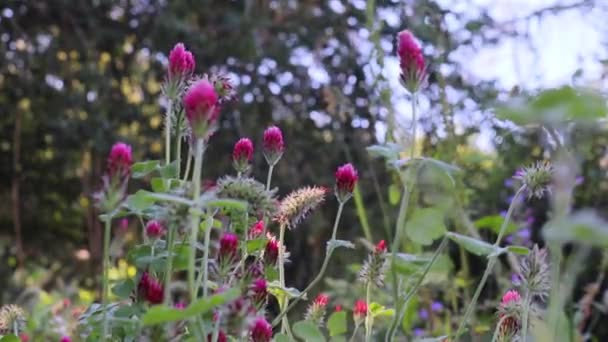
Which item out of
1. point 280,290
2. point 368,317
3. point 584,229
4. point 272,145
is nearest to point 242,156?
point 272,145

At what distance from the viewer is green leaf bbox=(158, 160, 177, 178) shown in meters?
0.93

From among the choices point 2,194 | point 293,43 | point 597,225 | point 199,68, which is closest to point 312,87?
point 293,43

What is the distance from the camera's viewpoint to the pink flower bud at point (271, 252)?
1023mm

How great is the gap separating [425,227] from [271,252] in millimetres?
189

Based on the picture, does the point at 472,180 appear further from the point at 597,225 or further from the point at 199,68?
the point at 597,225

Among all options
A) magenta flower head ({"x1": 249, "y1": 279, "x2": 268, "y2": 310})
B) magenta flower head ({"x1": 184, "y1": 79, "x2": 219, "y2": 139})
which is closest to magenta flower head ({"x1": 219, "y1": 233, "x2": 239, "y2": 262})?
magenta flower head ({"x1": 249, "y1": 279, "x2": 268, "y2": 310})

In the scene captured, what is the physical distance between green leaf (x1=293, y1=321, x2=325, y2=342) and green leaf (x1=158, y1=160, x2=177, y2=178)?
0.22 meters

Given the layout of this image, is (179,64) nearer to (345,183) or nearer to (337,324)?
(345,183)

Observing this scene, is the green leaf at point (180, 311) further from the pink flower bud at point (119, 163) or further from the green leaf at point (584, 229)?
the green leaf at point (584, 229)

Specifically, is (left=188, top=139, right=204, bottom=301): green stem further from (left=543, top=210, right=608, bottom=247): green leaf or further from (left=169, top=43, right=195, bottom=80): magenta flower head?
(left=543, top=210, right=608, bottom=247): green leaf

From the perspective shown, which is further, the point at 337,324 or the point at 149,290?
the point at 337,324

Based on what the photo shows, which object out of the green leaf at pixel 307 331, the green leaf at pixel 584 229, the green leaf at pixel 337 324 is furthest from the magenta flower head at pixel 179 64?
the green leaf at pixel 584 229

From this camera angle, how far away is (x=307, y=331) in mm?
986

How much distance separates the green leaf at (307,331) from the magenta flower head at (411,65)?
0.31 m
